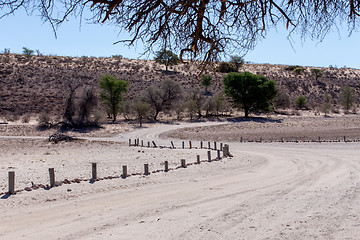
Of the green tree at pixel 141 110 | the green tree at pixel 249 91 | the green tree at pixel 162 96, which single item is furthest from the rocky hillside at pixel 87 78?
the green tree at pixel 141 110

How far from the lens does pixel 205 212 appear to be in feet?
28.8

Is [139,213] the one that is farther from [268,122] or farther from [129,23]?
[268,122]

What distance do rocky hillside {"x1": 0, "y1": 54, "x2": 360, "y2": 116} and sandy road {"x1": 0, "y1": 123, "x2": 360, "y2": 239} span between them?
44.2m

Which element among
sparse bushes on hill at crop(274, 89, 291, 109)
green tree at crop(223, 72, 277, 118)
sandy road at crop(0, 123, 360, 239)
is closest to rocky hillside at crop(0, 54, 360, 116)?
green tree at crop(223, 72, 277, 118)

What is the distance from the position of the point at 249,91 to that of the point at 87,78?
33.7 metres

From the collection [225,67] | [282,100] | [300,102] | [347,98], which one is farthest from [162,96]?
[225,67]

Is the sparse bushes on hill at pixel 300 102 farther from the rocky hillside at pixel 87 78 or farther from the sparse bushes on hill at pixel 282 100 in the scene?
the rocky hillside at pixel 87 78

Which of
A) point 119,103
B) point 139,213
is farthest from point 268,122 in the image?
point 139,213

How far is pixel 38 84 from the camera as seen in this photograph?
222 ft

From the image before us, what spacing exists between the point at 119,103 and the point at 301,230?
173 ft

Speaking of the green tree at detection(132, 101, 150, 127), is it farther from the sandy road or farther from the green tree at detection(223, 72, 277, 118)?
the sandy road

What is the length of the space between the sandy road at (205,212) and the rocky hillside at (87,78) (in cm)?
4422

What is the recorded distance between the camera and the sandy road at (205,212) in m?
7.21

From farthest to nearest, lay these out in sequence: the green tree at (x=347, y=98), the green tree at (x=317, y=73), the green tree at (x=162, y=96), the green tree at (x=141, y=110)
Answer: the green tree at (x=317, y=73) → the green tree at (x=347, y=98) → the green tree at (x=162, y=96) → the green tree at (x=141, y=110)
